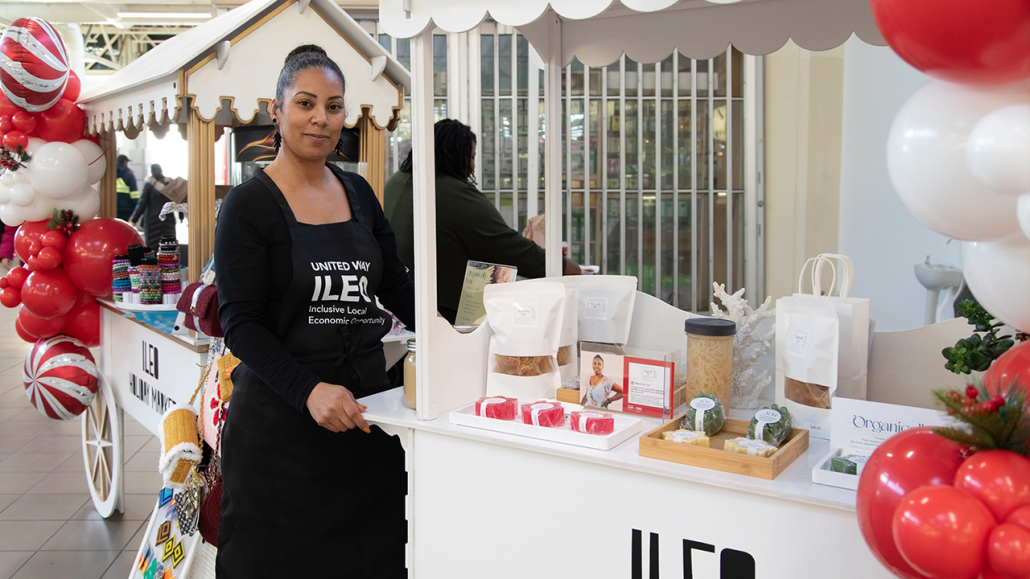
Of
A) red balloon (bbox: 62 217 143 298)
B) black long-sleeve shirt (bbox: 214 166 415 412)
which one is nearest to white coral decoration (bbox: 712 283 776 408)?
black long-sleeve shirt (bbox: 214 166 415 412)

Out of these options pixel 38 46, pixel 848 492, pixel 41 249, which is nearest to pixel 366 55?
pixel 38 46

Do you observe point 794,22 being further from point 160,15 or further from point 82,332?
point 160,15

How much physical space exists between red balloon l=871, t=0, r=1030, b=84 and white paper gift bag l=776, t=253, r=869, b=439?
65 cm

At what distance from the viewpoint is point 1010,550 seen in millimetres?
766

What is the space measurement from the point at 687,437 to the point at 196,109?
249 centimetres

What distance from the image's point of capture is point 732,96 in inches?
253

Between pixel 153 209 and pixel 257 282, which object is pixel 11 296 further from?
pixel 153 209

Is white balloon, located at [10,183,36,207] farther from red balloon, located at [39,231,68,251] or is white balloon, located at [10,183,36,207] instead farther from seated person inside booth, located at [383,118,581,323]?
seated person inside booth, located at [383,118,581,323]

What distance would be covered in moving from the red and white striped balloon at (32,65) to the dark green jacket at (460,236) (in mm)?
1948

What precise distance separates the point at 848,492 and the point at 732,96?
566 centimetres

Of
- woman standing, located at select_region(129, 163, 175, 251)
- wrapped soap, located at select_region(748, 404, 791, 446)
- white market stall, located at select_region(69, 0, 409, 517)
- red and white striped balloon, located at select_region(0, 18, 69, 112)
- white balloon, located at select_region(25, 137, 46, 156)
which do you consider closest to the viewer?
wrapped soap, located at select_region(748, 404, 791, 446)

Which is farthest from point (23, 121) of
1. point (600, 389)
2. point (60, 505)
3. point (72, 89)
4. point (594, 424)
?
point (594, 424)

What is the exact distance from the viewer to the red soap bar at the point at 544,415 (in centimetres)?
156

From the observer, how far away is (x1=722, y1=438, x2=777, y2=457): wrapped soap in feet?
4.46
